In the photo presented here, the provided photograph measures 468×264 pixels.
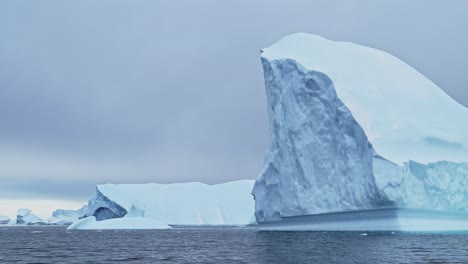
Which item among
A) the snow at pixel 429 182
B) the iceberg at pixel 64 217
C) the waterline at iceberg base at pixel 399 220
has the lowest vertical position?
the waterline at iceberg base at pixel 399 220

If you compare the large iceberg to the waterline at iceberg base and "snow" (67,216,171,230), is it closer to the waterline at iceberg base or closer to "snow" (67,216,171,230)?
the waterline at iceberg base

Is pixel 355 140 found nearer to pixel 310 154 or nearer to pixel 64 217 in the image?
pixel 310 154

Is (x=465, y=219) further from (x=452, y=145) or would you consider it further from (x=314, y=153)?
(x=314, y=153)

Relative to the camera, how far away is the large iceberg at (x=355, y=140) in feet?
102

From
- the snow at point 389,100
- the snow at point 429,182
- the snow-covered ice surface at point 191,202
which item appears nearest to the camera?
the snow at point 429,182

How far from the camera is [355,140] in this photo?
3288cm

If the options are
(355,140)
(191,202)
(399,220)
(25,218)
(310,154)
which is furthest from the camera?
(25,218)

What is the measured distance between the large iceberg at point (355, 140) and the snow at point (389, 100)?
0.23ft

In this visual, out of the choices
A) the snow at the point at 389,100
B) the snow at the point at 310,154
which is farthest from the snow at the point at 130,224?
the snow at the point at 389,100

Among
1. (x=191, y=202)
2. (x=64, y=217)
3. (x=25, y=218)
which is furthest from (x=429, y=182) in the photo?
(x=64, y=217)

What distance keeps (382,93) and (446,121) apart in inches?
154

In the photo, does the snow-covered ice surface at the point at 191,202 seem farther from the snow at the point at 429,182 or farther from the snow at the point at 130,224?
the snow at the point at 429,182

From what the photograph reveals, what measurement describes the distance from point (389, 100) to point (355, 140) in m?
4.48

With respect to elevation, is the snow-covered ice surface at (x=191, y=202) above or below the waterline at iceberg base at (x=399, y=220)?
above
